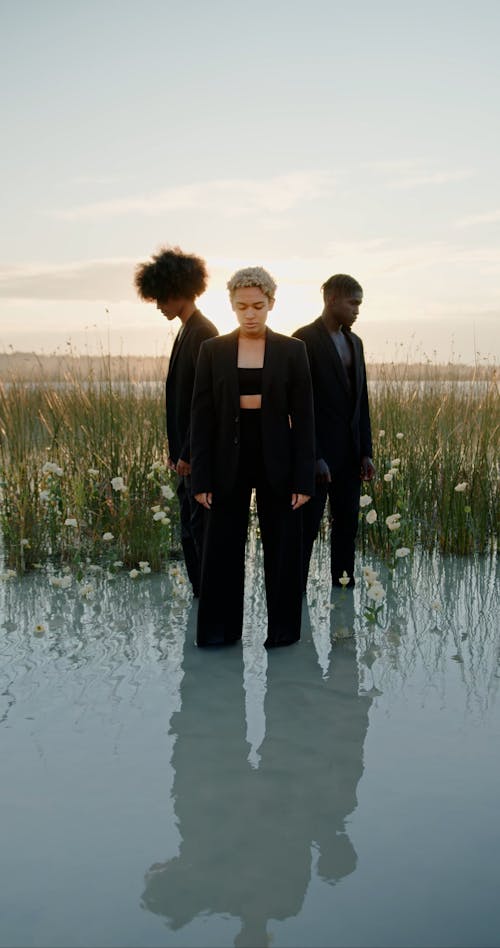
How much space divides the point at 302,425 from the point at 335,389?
79 cm

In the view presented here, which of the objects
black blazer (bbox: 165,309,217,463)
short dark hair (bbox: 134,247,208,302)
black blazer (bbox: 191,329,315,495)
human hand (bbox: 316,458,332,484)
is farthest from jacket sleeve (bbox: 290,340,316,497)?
short dark hair (bbox: 134,247,208,302)

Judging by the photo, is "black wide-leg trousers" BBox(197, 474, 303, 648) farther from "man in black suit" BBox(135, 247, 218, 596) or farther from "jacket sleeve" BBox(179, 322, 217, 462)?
"jacket sleeve" BBox(179, 322, 217, 462)

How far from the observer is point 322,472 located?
437 centimetres

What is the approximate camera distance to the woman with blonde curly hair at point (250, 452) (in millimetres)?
3711

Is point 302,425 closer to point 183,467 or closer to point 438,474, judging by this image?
point 183,467

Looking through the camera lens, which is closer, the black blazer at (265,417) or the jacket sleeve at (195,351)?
the black blazer at (265,417)

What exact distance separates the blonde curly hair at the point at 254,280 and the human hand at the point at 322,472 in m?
1.05

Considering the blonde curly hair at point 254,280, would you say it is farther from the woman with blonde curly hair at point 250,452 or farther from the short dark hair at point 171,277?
the short dark hair at point 171,277

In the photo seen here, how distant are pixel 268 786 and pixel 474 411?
14.2 ft

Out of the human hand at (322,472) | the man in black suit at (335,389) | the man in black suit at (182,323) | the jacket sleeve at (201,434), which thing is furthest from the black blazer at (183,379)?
the human hand at (322,472)

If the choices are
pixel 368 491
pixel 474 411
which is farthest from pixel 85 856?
pixel 474 411

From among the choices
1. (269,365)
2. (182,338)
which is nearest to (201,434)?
(269,365)

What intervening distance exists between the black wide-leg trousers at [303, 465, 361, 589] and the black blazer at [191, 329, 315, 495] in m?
0.70

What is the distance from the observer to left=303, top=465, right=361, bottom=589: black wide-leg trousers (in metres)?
4.51
